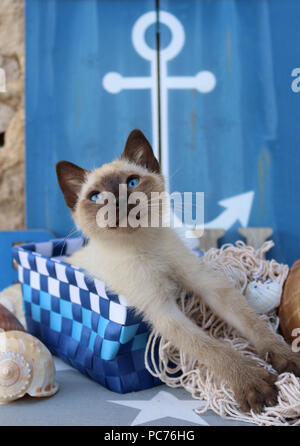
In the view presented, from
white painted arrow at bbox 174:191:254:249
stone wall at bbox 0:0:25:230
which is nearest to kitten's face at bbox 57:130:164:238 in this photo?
white painted arrow at bbox 174:191:254:249

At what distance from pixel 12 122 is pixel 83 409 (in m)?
1.38

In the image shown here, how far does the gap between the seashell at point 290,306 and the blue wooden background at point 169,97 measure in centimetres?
43

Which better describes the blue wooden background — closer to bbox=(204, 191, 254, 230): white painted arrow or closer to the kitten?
bbox=(204, 191, 254, 230): white painted arrow

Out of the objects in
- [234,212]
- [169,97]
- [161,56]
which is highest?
[161,56]

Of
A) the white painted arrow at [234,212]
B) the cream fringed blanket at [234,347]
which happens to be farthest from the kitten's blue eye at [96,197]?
the white painted arrow at [234,212]

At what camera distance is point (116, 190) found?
606mm

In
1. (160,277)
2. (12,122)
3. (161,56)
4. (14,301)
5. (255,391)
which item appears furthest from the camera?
(12,122)

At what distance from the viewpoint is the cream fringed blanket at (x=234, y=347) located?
0.56 m

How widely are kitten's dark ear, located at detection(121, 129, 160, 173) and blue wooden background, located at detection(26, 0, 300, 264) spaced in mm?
552

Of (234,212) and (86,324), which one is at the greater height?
(234,212)

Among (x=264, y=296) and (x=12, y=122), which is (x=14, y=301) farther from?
(x=12, y=122)

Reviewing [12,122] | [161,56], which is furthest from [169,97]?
[12,122]
